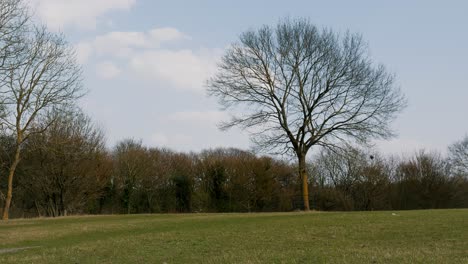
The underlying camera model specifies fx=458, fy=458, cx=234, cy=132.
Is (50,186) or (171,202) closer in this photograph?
(50,186)

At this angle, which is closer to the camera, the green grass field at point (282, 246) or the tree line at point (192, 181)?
the green grass field at point (282, 246)

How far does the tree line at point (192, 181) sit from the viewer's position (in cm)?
4153

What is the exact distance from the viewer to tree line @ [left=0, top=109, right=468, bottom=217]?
4153 centimetres

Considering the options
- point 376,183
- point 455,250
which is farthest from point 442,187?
point 455,250

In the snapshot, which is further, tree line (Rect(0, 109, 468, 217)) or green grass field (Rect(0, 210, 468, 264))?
tree line (Rect(0, 109, 468, 217))

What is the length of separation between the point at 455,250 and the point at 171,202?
3978 cm

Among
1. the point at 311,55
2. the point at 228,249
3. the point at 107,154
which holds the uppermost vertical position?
the point at 311,55

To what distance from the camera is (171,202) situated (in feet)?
154

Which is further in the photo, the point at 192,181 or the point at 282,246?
the point at 192,181

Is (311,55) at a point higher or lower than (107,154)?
higher

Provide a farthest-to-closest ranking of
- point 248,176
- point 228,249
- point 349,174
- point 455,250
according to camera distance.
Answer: point 349,174, point 248,176, point 228,249, point 455,250

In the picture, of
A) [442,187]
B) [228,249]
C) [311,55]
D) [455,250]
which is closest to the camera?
[455,250]

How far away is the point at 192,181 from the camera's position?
4684cm

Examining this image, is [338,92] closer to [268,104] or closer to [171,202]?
[268,104]
